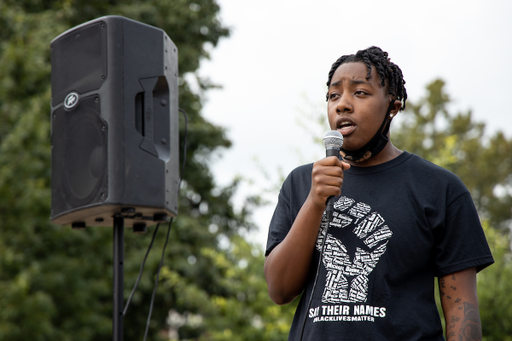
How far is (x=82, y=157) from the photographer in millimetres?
2736

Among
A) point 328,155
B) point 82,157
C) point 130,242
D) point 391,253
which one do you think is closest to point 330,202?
point 328,155

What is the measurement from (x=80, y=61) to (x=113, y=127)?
444mm

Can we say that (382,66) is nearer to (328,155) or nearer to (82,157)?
(328,155)

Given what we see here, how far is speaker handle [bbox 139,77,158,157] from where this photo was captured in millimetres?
2744

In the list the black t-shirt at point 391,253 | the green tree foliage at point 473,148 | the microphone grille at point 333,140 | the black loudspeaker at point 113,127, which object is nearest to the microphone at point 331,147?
the microphone grille at point 333,140

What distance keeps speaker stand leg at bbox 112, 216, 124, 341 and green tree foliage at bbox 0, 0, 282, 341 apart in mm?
2917

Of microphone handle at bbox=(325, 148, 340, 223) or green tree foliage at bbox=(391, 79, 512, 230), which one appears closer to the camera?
microphone handle at bbox=(325, 148, 340, 223)

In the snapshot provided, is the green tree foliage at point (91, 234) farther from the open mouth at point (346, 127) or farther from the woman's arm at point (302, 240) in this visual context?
the open mouth at point (346, 127)

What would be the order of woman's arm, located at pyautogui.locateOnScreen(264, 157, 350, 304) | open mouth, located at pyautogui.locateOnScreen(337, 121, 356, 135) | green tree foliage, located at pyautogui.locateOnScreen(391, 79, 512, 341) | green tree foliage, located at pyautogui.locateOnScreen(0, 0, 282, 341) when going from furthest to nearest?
1. green tree foliage, located at pyautogui.locateOnScreen(391, 79, 512, 341)
2. green tree foliage, located at pyautogui.locateOnScreen(0, 0, 282, 341)
3. open mouth, located at pyautogui.locateOnScreen(337, 121, 356, 135)
4. woman's arm, located at pyautogui.locateOnScreen(264, 157, 350, 304)

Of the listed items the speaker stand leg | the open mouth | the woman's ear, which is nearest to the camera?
the open mouth

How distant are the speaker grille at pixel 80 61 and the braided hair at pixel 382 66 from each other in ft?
4.24

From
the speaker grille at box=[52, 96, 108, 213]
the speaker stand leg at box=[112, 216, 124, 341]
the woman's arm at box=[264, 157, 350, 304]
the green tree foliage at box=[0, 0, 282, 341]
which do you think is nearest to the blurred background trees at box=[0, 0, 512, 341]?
the green tree foliage at box=[0, 0, 282, 341]

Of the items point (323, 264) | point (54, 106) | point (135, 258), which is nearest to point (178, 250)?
point (135, 258)

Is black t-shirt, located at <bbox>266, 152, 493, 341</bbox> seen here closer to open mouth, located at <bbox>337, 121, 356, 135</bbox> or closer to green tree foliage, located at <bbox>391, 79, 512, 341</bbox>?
open mouth, located at <bbox>337, 121, 356, 135</bbox>
